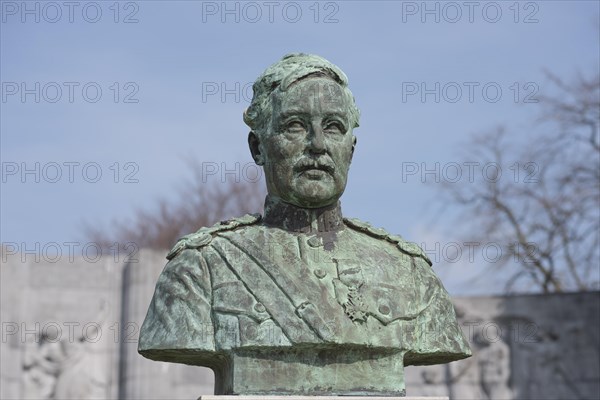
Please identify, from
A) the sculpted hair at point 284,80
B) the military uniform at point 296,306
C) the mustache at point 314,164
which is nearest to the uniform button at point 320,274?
the military uniform at point 296,306

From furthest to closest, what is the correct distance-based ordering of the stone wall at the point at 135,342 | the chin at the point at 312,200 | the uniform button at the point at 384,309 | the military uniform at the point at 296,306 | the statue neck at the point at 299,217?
the stone wall at the point at 135,342 < the statue neck at the point at 299,217 < the chin at the point at 312,200 < the uniform button at the point at 384,309 < the military uniform at the point at 296,306

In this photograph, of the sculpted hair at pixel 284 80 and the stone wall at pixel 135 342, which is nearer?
the sculpted hair at pixel 284 80

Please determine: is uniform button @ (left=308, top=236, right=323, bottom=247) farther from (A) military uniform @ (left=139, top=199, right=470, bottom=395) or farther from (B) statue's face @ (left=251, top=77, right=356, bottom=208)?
(B) statue's face @ (left=251, top=77, right=356, bottom=208)

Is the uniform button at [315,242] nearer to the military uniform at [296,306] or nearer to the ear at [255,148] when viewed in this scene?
the military uniform at [296,306]

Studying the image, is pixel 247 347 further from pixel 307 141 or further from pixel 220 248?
A: pixel 307 141

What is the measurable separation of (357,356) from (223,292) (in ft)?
2.13

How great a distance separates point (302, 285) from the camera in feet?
20.1

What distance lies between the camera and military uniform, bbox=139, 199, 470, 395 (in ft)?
19.7

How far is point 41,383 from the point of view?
15812mm

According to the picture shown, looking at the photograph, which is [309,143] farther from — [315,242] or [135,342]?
[135,342]

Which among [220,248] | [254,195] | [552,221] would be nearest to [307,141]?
[220,248]

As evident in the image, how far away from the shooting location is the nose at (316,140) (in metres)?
6.20

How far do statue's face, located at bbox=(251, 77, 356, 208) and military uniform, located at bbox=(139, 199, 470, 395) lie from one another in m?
0.19

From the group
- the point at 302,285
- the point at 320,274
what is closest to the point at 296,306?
the point at 302,285
